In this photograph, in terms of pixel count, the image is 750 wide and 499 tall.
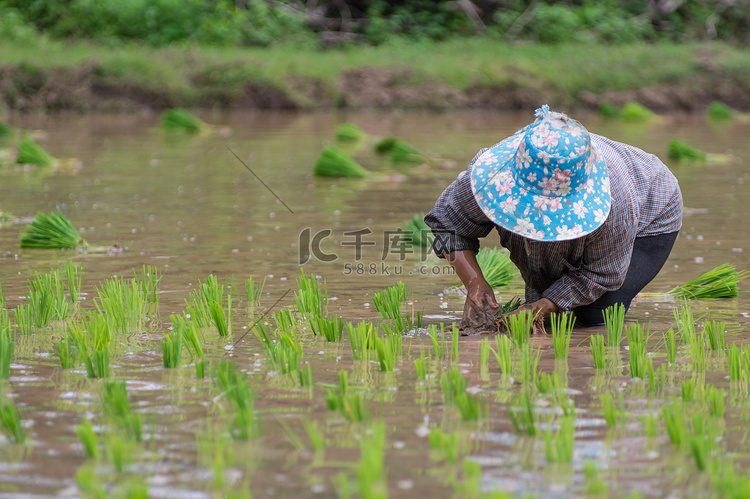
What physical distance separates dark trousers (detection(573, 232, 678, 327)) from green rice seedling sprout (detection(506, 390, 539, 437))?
104 cm

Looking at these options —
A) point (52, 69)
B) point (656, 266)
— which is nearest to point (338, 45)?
point (52, 69)

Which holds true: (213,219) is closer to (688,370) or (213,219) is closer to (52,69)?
(688,370)

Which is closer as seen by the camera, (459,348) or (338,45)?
(459,348)

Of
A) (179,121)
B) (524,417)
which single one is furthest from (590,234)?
(179,121)

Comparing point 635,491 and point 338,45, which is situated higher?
point 338,45

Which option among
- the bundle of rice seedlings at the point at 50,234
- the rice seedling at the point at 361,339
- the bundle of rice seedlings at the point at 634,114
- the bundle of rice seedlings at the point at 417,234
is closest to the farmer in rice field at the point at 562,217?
the rice seedling at the point at 361,339

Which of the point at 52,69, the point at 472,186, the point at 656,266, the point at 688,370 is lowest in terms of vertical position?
the point at 688,370

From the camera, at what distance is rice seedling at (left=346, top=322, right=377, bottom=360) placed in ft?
10.3

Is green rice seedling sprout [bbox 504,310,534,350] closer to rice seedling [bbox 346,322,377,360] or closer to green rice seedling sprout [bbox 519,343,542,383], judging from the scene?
green rice seedling sprout [bbox 519,343,542,383]

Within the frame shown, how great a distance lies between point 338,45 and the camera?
798 inches

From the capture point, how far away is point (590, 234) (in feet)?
10.6

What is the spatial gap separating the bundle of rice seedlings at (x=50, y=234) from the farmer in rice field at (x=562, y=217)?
251 cm

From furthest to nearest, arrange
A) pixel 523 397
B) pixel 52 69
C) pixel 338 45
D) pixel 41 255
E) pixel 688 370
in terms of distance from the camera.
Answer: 1. pixel 338 45
2. pixel 52 69
3. pixel 41 255
4. pixel 688 370
5. pixel 523 397

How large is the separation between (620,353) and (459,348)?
54cm
